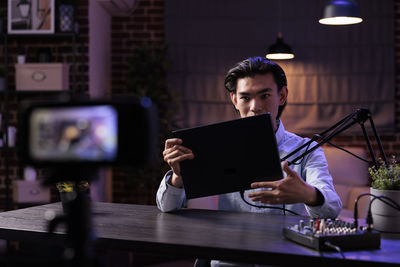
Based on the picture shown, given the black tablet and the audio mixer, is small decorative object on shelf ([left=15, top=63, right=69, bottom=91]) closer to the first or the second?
the black tablet

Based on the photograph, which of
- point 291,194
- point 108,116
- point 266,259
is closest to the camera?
point 108,116

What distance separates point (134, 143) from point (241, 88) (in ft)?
4.20

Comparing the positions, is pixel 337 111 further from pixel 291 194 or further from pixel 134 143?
pixel 134 143

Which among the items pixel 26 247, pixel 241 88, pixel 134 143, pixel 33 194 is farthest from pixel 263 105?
pixel 26 247

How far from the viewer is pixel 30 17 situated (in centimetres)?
365

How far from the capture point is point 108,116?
1.71ft

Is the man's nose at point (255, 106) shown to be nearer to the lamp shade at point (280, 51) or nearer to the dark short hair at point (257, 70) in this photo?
the dark short hair at point (257, 70)

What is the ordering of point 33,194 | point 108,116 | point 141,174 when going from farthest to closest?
point 141,174
point 33,194
point 108,116

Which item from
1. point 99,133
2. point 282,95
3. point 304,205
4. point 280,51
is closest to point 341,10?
point 280,51

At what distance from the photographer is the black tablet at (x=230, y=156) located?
1.36 meters

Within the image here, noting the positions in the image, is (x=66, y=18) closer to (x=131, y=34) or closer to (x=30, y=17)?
(x=30, y=17)

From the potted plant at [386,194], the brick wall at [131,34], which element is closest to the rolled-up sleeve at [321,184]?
the potted plant at [386,194]

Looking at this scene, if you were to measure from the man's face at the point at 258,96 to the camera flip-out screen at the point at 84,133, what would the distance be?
4.01ft

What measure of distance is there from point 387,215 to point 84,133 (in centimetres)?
114
